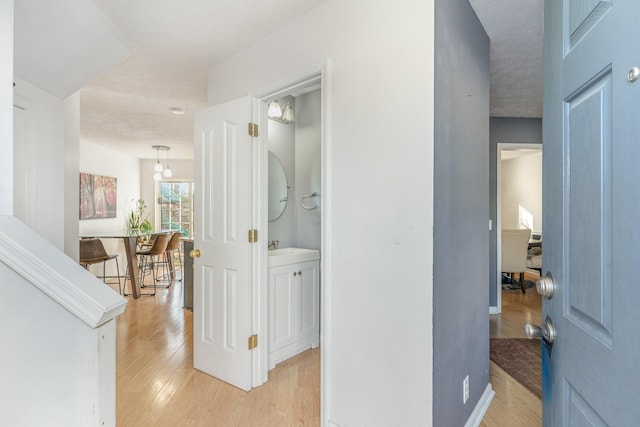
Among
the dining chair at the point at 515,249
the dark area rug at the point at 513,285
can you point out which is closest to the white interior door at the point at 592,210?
the dining chair at the point at 515,249

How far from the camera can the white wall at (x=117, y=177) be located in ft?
17.9

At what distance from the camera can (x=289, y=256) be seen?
103 inches

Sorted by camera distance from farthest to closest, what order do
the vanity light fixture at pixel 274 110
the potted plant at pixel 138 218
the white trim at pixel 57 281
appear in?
the potted plant at pixel 138 218 < the vanity light fixture at pixel 274 110 < the white trim at pixel 57 281

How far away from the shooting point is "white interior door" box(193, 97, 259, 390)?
219 cm

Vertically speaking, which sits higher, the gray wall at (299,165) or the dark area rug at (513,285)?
the gray wall at (299,165)

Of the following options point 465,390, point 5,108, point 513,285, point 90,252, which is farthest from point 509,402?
point 90,252

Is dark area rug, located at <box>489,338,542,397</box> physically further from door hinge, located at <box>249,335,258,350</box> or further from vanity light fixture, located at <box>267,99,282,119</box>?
vanity light fixture, located at <box>267,99,282,119</box>

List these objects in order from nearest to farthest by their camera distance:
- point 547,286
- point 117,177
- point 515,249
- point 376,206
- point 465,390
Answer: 1. point 547,286
2. point 376,206
3. point 465,390
4. point 515,249
5. point 117,177

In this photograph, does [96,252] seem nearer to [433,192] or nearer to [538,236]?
[433,192]

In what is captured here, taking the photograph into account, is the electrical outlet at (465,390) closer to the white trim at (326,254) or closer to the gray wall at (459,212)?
the gray wall at (459,212)

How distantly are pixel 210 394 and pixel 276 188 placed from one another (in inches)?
69.4

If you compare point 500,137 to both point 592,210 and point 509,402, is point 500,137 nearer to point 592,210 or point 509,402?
point 509,402

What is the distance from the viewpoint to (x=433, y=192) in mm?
1342

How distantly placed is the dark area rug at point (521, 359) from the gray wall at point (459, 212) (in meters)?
0.48
